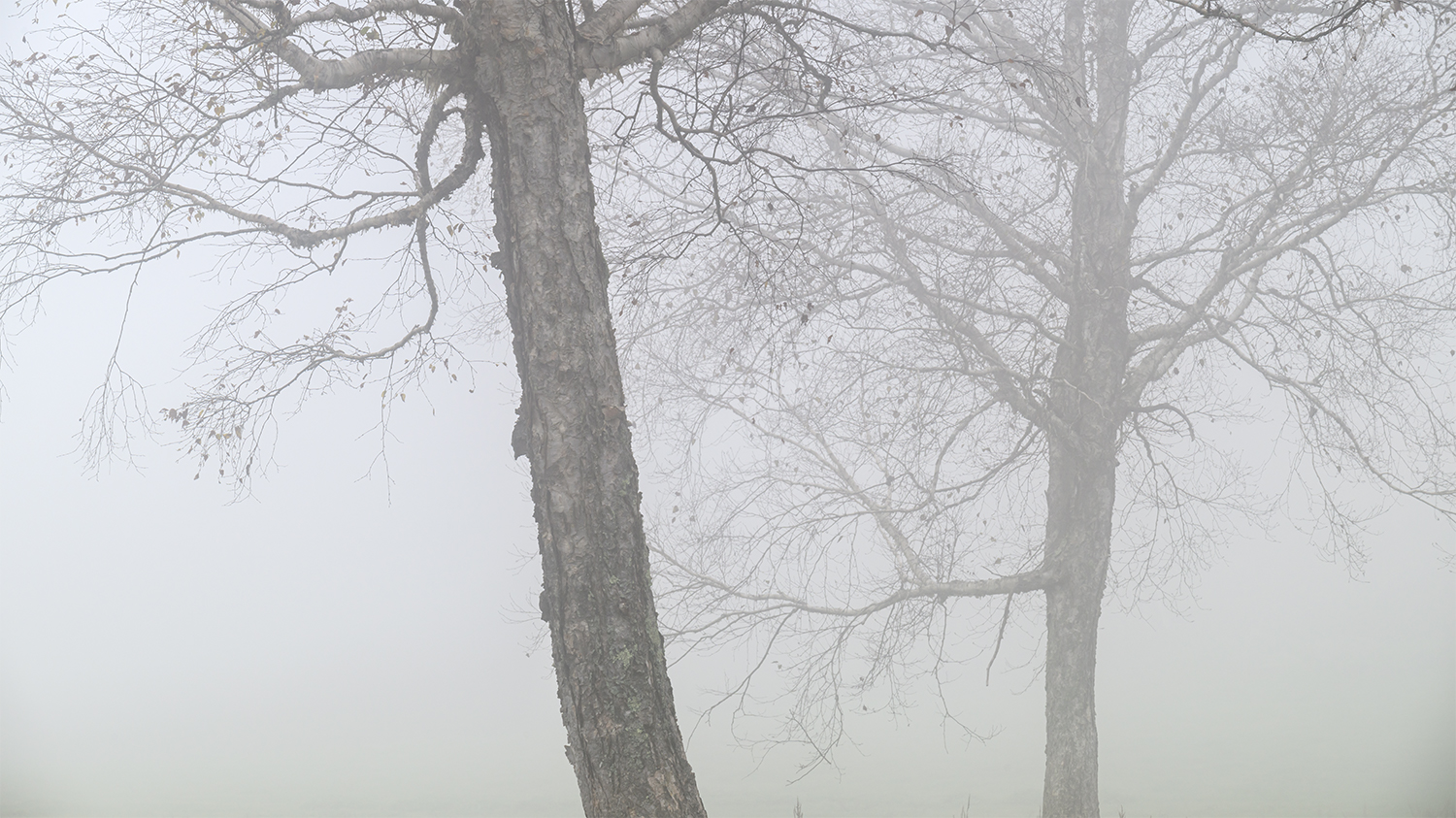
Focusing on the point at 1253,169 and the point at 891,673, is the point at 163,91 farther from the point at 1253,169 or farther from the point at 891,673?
the point at 1253,169

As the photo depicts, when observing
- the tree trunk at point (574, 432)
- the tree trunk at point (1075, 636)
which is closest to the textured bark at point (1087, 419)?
the tree trunk at point (1075, 636)

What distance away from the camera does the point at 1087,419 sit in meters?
6.43

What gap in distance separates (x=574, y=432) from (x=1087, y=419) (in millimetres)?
4411

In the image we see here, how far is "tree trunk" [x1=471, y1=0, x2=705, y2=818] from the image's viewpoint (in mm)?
2877

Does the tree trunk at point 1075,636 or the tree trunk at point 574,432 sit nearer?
the tree trunk at point 574,432

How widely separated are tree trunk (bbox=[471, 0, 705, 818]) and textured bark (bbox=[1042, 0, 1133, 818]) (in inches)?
156

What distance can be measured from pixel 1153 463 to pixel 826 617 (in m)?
2.34

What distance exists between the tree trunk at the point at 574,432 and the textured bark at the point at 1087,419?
13.0 ft

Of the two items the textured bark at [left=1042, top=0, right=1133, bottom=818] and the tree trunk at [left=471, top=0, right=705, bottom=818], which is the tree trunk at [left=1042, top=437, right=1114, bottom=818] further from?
the tree trunk at [left=471, top=0, right=705, bottom=818]

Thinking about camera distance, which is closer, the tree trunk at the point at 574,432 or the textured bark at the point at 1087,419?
the tree trunk at the point at 574,432

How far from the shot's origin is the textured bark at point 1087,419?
6242 mm

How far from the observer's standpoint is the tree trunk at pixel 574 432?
2.88 metres

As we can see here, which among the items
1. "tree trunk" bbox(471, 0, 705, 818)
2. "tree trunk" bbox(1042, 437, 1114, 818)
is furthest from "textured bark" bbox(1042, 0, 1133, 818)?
"tree trunk" bbox(471, 0, 705, 818)

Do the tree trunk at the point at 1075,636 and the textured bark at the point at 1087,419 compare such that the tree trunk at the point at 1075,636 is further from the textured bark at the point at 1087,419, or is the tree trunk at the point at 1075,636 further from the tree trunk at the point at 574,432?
the tree trunk at the point at 574,432
